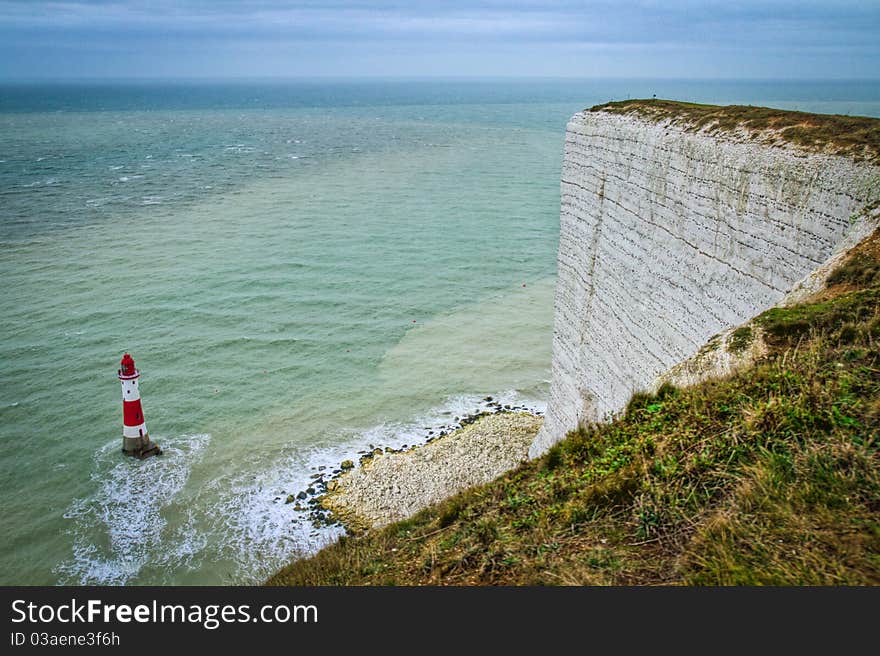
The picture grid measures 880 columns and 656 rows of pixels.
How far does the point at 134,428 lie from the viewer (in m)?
17.3

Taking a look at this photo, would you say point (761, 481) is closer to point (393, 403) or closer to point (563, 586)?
point (563, 586)

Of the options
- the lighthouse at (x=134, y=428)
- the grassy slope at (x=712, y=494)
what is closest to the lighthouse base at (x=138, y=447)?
the lighthouse at (x=134, y=428)

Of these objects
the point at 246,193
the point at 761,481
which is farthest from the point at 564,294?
the point at 246,193

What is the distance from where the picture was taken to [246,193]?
51750 millimetres

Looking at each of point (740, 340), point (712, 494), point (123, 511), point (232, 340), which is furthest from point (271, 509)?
point (712, 494)

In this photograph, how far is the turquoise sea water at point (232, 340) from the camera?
50.9ft

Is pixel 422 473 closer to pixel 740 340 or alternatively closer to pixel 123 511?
pixel 123 511

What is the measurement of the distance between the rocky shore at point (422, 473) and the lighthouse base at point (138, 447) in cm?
509

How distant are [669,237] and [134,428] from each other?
13877 millimetres

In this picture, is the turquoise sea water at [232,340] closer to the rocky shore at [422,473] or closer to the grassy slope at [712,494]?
the rocky shore at [422,473]

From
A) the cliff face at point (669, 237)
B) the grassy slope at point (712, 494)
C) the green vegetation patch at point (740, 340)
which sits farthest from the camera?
the cliff face at point (669, 237)

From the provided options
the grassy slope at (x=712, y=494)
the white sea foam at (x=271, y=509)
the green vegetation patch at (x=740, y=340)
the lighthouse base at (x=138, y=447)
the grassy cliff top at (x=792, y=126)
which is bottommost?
the white sea foam at (x=271, y=509)

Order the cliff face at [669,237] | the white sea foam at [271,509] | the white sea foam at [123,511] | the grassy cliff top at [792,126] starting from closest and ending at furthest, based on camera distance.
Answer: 1. the grassy cliff top at [792,126]
2. the cliff face at [669,237]
3. the white sea foam at [123,511]
4. the white sea foam at [271,509]

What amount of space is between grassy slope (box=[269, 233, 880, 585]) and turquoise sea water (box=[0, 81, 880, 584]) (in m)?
8.63
